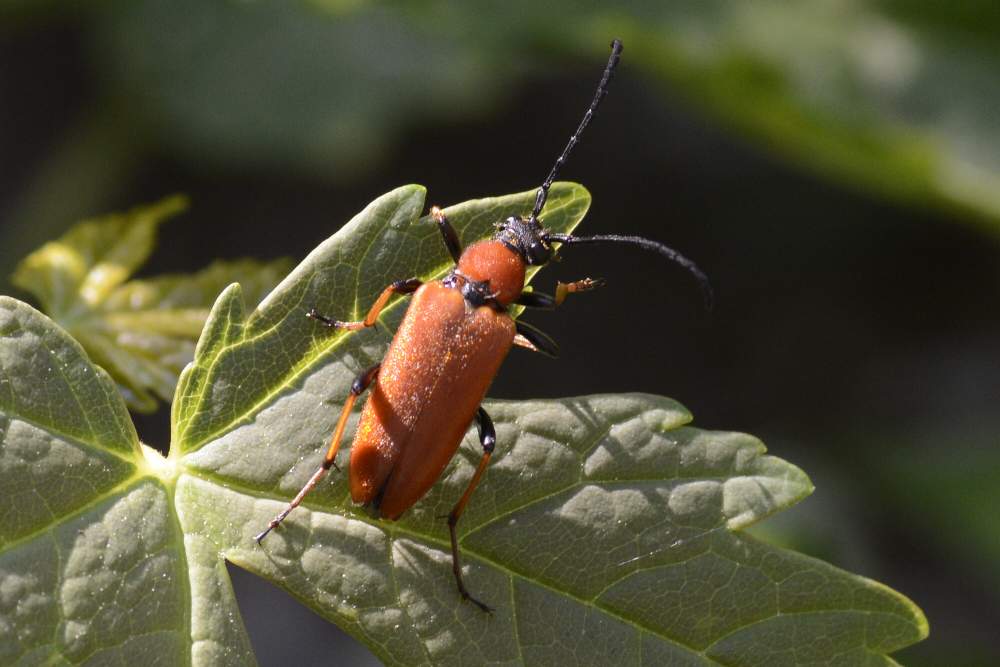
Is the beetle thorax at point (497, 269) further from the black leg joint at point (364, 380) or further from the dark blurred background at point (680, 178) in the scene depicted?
the dark blurred background at point (680, 178)

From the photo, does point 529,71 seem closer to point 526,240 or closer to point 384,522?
point 526,240

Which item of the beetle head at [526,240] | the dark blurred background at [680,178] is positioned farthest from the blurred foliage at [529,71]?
the beetle head at [526,240]

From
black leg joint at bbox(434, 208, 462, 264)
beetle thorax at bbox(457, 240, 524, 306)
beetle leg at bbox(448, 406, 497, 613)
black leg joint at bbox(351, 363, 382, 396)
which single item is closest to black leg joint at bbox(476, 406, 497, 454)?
beetle leg at bbox(448, 406, 497, 613)

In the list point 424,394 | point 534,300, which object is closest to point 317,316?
point 424,394

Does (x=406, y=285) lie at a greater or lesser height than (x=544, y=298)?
greater

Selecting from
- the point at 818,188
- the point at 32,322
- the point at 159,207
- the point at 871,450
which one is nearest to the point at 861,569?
the point at 871,450

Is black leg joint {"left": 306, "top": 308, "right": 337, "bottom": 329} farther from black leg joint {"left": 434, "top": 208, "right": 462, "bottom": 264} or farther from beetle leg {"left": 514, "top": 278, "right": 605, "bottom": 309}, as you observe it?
beetle leg {"left": 514, "top": 278, "right": 605, "bottom": 309}
